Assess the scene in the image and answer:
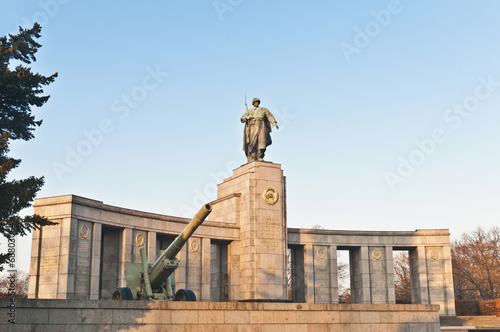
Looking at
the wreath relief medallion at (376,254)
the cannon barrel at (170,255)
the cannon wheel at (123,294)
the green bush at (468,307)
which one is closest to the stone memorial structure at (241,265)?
the wreath relief medallion at (376,254)

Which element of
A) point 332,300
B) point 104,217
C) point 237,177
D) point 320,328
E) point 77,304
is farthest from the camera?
point 332,300

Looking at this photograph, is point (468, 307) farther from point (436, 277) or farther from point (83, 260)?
point (83, 260)

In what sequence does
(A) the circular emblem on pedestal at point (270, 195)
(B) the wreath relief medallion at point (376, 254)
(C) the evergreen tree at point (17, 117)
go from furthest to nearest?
(B) the wreath relief medallion at point (376, 254), (A) the circular emblem on pedestal at point (270, 195), (C) the evergreen tree at point (17, 117)

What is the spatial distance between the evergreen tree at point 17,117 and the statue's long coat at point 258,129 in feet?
57.9

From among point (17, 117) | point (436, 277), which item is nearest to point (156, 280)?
point (17, 117)

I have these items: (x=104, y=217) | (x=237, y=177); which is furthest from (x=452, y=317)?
(x=104, y=217)

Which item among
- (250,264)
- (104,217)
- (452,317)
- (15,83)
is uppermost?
(15,83)

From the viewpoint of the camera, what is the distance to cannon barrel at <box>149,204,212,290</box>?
59.1 ft

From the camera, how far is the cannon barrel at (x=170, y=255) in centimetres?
1800

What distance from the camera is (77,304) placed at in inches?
632

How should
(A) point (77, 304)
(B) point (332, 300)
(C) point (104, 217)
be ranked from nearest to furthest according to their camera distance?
(A) point (77, 304), (C) point (104, 217), (B) point (332, 300)

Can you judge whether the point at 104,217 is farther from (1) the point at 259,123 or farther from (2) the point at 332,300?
(2) the point at 332,300

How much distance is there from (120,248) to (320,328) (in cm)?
1539

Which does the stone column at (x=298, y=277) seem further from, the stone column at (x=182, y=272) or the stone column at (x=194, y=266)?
the stone column at (x=182, y=272)
